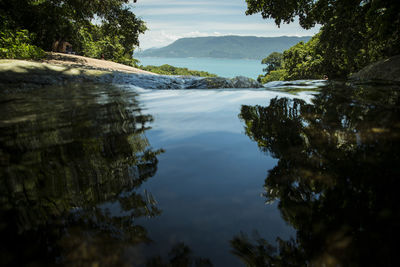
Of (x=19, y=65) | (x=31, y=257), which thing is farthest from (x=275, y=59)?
(x=31, y=257)

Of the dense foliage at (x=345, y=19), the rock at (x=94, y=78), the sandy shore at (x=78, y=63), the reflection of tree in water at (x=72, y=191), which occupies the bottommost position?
the reflection of tree in water at (x=72, y=191)

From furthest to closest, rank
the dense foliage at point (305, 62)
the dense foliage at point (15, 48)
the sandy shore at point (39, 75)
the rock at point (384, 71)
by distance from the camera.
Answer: the dense foliage at point (305, 62)
the dense foliage at point (15, 48)
the rock at point (384, 71)
the sandy shore at point (39, 75)

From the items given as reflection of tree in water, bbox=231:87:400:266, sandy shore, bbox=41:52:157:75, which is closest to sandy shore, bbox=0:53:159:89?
sandy shore, bbox=41:52:157:75

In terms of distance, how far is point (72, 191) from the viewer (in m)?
1.49

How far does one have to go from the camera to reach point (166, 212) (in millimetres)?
1337

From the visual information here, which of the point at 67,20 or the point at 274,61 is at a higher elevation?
the point at 274,61

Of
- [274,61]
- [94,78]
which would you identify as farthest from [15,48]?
[274,61]

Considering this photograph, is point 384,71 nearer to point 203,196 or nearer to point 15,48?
point 203,196

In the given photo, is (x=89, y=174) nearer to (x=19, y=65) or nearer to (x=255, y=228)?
(x=255, y=228)

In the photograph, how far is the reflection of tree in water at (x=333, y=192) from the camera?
3.34 ft

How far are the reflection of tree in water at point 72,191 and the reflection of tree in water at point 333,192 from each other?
0.66m

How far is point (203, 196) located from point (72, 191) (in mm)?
888

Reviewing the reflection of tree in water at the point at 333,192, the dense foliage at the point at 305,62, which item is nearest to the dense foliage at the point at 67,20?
the reflection of tree in water at the point at 333,192

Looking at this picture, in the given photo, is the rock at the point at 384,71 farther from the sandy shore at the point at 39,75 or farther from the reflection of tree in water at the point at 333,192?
the sandy shore at the point at 39,75
